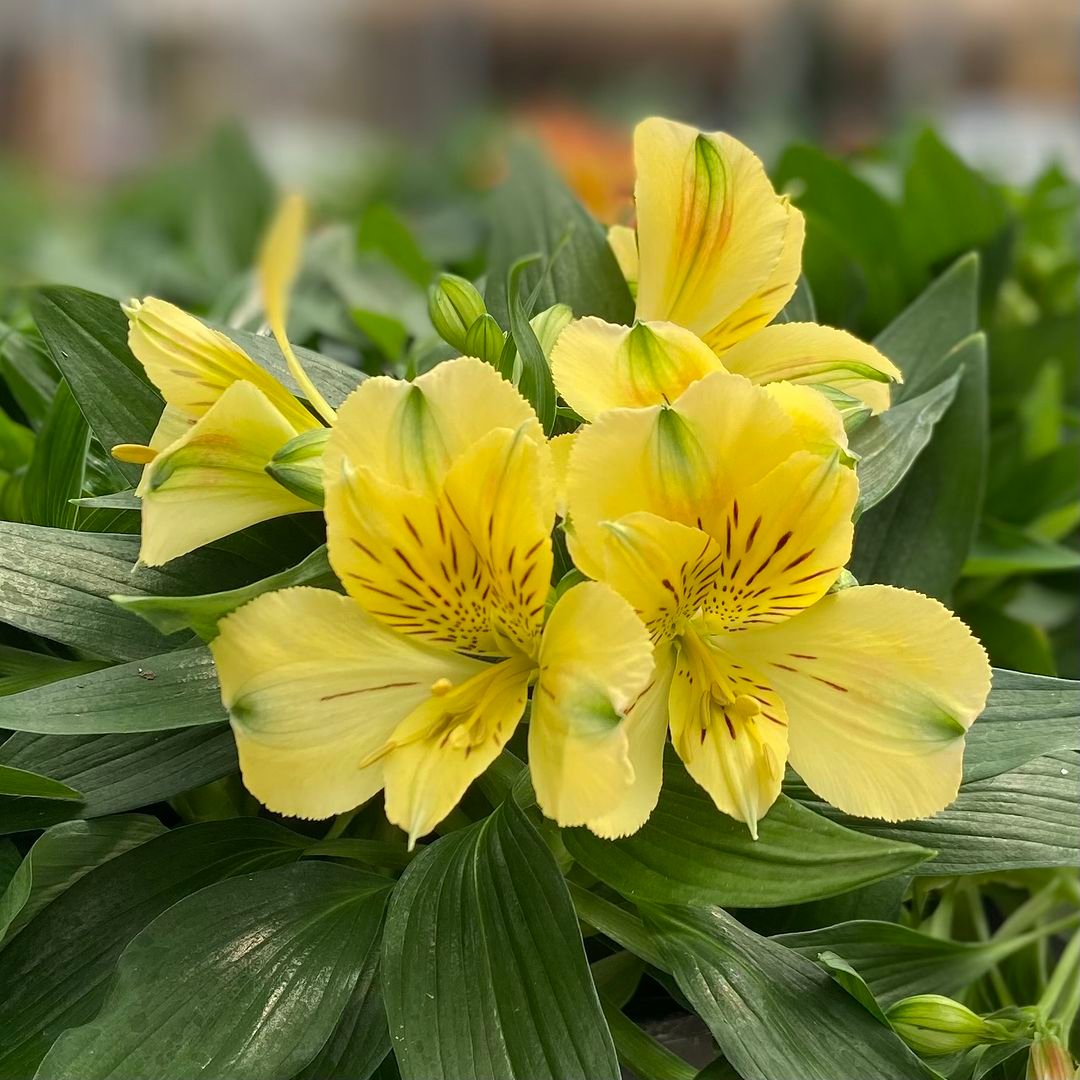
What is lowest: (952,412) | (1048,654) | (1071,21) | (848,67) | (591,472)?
(848,67)

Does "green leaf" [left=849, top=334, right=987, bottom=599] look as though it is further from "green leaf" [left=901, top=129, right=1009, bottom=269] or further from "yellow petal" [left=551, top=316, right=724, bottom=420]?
"green leaf" [left=901, top=129, right=1009, bottom=269]

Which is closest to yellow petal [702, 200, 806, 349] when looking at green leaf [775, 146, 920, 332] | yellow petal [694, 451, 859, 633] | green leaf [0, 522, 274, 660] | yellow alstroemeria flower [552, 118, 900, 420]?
yellow alstroemeria flower [552, 118, 900, 420]

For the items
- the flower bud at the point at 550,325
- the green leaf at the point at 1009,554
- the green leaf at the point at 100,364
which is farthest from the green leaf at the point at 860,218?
the green leaf at the point at 100,364

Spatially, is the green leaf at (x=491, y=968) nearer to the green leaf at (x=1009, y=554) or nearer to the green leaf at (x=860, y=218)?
the green leaf at (x=1009, y=554)

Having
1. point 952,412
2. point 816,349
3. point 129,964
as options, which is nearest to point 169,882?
point 129,964

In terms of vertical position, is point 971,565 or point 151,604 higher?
point 151,604

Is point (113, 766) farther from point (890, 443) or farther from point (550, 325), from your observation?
point (890, 443)

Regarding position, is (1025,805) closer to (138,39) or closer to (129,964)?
(129,964)
